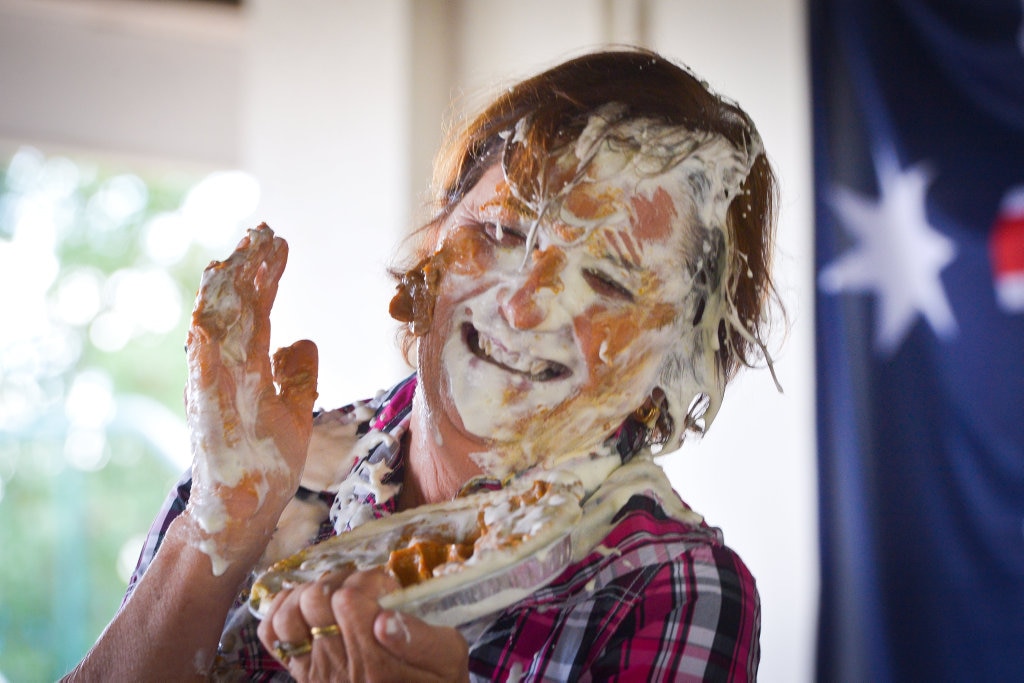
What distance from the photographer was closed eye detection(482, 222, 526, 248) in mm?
772

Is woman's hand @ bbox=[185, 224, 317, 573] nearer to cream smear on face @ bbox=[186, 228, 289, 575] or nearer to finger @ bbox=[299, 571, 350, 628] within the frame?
cream smear on face @ bbox=[186, 228, 289, 575]

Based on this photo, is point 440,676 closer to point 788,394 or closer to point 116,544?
point 788,394

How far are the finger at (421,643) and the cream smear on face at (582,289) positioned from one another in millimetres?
187

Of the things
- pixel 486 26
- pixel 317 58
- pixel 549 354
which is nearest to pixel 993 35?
pixel 549 354

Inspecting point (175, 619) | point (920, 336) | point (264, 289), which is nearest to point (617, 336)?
point (264, 289)

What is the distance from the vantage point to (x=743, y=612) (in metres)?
0.72

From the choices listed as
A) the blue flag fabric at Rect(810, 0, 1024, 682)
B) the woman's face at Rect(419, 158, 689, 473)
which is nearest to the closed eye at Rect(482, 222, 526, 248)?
the woman's face at Rect(419, 158, 689, 473)

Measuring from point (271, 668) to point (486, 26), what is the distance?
139cm

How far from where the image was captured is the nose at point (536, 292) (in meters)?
0.74

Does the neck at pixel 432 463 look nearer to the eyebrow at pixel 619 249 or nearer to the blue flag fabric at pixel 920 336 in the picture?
the eyebrow at pixel 619 249

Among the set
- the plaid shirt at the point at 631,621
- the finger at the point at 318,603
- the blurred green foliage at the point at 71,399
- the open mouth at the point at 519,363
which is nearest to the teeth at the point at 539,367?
the open mouth at the point at 519,363

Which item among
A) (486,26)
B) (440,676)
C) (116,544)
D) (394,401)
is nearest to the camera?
(440,676)

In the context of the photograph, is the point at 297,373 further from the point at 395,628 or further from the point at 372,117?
the point at 372,117

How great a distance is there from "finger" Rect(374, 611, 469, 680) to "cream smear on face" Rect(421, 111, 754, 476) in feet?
0.61
